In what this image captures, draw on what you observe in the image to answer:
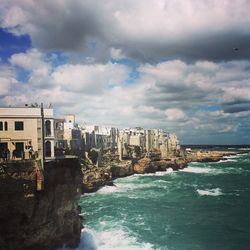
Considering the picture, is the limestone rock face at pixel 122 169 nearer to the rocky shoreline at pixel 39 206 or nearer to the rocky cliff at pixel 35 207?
the rocky shoreline at pixel 39 206

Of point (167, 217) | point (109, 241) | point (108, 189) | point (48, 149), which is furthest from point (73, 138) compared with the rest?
point (48, 149)

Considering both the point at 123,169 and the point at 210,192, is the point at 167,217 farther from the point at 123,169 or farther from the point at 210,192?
the point at 123,169

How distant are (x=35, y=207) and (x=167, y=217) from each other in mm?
27827

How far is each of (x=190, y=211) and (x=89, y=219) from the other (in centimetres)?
1673

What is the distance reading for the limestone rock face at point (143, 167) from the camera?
405ft

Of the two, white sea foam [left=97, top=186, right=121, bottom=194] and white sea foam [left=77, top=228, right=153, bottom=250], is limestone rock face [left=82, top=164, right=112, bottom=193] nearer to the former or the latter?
white sea foam [left=97, top=186, right=121, bottom=194]

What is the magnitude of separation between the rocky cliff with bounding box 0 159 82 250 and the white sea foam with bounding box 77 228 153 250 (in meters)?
4.20

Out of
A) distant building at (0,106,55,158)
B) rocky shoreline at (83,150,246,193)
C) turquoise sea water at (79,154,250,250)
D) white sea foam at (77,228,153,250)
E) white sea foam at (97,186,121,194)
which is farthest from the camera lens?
rocky shoreline at (83,150,246,193)

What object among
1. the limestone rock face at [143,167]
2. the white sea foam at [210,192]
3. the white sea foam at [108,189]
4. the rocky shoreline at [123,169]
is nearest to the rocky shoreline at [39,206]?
the white sea foam at [108,189]

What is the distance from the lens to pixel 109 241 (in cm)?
4234

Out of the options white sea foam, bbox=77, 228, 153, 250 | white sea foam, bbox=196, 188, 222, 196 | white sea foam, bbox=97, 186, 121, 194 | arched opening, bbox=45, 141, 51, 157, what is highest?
arched opening, bbox=45, 141, 51, 157

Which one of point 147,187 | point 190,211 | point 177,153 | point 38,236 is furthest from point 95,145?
point 38,236

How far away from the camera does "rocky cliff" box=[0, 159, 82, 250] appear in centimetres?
3112

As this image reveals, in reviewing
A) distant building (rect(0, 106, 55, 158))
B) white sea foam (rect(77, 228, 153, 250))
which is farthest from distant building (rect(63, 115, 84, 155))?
distant building (rect(0, 106, 55, 158))
